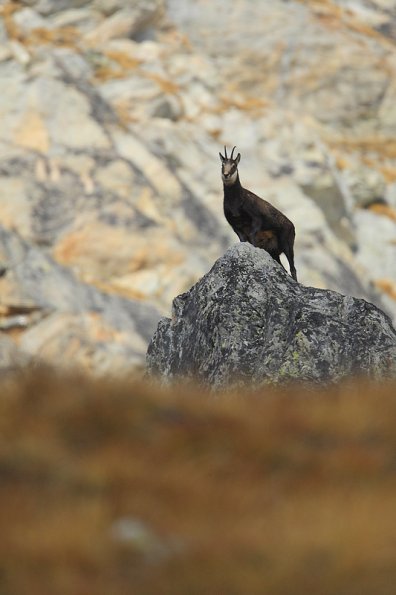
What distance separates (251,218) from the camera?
2000 centimetres

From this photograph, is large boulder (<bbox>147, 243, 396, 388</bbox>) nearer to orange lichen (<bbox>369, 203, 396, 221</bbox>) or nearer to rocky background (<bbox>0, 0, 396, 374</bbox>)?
rocky background (<bbox>0, 0, 396, 374</bbox>)

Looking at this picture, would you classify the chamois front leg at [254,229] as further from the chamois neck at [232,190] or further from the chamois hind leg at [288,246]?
the chamois hind leg at [288,246]

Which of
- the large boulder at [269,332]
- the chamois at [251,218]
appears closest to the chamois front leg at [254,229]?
the chamois at [251,218]

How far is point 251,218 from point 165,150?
34519 mm

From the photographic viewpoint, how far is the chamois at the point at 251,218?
19.8m

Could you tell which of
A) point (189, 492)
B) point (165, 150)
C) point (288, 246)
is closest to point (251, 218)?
point (288, 246)

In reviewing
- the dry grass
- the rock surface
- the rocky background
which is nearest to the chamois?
the dry grass

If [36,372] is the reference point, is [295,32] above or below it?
below

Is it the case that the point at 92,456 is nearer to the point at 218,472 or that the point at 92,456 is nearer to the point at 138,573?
the point at 218,472

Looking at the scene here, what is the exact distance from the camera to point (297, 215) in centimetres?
5428

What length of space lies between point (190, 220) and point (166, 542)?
42772mm

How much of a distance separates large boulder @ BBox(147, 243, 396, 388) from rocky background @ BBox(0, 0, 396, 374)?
764 inches

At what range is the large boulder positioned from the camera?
52.1ft

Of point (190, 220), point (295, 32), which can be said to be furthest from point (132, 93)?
point (295, 32)
